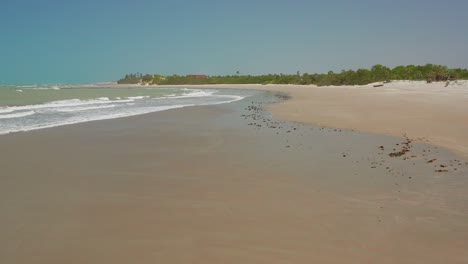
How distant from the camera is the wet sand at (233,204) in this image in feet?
15.3

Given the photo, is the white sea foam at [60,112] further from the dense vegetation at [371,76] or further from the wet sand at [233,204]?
the dense vegetation at [371,76]

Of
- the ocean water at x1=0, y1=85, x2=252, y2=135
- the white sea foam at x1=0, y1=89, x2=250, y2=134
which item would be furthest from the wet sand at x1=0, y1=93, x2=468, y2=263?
the ocean water at x1=0, y1=85, x2=252, y2=135

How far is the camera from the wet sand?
4664mm

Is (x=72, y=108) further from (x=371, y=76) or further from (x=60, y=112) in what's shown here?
(x=371, y=76)

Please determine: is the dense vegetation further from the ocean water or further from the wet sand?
the wet sand

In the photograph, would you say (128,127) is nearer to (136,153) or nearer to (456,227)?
(136,153)

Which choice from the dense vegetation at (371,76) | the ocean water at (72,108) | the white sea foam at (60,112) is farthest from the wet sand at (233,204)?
the dense vegetation at (371,76)

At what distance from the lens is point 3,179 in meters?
8.05

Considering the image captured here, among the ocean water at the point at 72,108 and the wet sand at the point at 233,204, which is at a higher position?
the wet sand at the point at 233,204

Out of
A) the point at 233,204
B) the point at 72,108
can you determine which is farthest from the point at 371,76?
the point at 233,204

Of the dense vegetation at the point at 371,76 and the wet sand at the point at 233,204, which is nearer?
the wet sand at the point at 233,204

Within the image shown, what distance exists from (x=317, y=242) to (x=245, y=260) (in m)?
1.03

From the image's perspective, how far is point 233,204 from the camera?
642 cm

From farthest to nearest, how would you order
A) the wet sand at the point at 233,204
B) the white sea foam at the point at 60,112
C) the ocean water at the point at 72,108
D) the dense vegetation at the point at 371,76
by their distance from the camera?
the dense vegetation at the point at 371,76, the ocean water at the point at 72,108, the white sea foam at the point at 60,112, the wet sand at the point at 233,204
